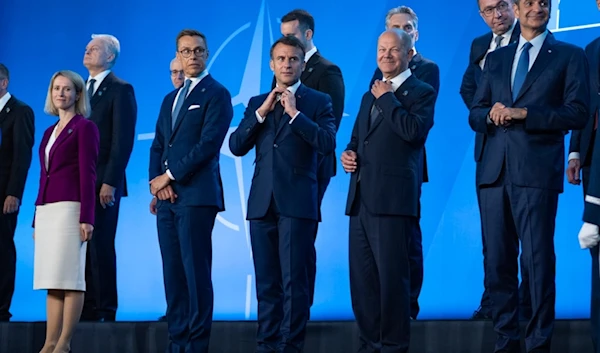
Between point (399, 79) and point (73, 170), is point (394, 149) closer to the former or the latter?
point (399, 79)

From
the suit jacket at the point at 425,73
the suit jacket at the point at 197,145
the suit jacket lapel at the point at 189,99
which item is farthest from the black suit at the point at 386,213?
the suit jacket lapel at the point at 189,99

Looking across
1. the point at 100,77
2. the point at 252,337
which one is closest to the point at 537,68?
the point at 252,337

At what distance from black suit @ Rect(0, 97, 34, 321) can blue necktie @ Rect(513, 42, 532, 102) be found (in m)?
2.95

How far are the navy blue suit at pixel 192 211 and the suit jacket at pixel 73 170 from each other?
0.34m

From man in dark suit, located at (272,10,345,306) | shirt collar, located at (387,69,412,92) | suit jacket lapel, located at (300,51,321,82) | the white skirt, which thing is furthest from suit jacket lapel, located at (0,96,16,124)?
shirt collar, located at (387,69,412,92)

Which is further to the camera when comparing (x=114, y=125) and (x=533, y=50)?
(x=114, y=125)

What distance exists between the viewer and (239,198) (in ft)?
20.9

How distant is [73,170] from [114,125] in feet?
2.96

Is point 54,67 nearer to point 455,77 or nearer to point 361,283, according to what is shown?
point 455,77

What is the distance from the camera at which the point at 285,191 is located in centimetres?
427

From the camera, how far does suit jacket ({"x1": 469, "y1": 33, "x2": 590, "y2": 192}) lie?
385cm

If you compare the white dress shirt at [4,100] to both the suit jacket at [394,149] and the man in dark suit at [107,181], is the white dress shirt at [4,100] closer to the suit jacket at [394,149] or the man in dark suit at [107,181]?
the man in dark suit at [107,181]

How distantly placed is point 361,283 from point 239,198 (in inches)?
96.4

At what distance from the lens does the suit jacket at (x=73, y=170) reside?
14.7 feet
